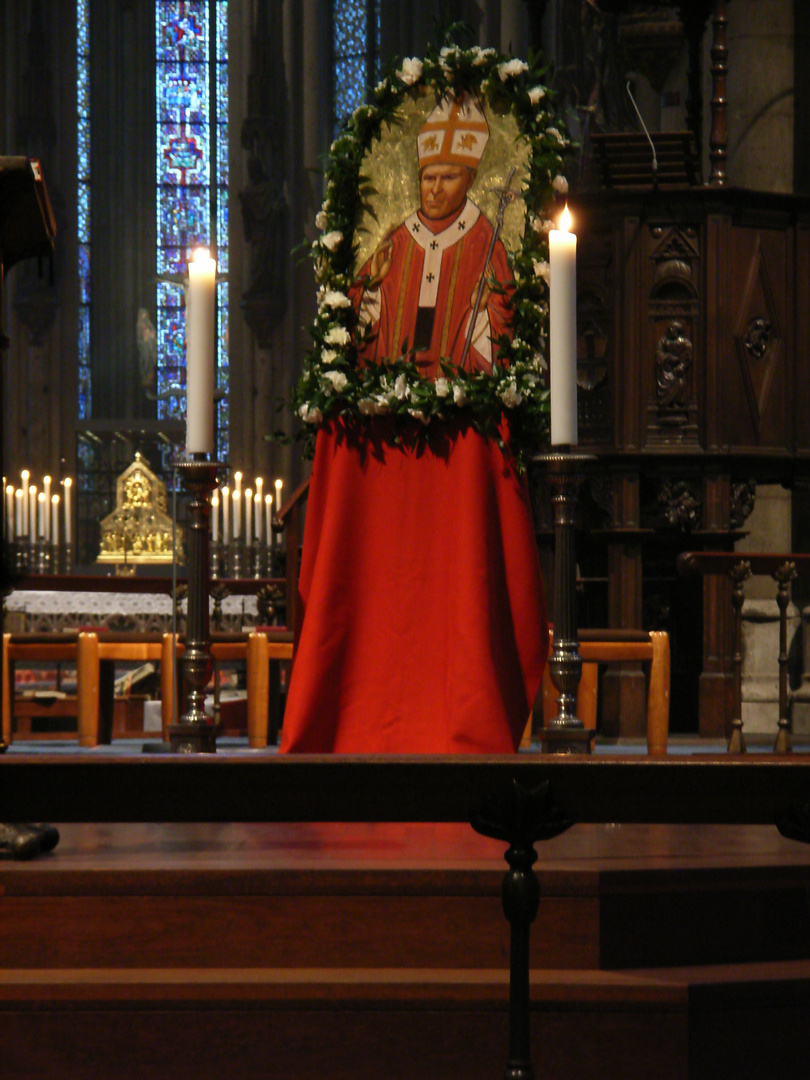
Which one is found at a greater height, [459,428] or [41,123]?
[41,123]

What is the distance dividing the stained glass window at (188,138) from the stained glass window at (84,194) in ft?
2.42

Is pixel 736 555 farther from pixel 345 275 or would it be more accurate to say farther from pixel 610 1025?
pixel 610 1025

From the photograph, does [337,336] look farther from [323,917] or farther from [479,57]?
[323,917]

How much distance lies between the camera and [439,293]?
13.4 ft

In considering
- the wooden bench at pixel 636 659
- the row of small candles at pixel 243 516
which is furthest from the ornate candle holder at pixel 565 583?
the row of small candles at pixel 243 516

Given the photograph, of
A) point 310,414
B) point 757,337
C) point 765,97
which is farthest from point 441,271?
point 765,97

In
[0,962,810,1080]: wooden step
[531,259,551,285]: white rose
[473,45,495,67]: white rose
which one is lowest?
[0,962,810,1080]: wooden step

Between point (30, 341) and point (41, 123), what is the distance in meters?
2.14

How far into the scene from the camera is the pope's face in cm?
413

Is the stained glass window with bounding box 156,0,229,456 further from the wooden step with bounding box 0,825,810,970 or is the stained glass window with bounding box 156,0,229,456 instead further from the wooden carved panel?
the wooden step with bounding box 0,825,810,970

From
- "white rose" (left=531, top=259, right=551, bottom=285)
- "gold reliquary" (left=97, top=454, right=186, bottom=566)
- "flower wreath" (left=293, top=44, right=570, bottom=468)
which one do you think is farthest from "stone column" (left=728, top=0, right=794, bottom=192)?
"gold reliquary" (left=97, top=454, right=186, bottom=566)

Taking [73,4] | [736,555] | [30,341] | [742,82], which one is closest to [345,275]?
[736,555]

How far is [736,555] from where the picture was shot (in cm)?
495

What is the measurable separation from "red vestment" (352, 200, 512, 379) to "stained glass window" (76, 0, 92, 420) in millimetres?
11925
